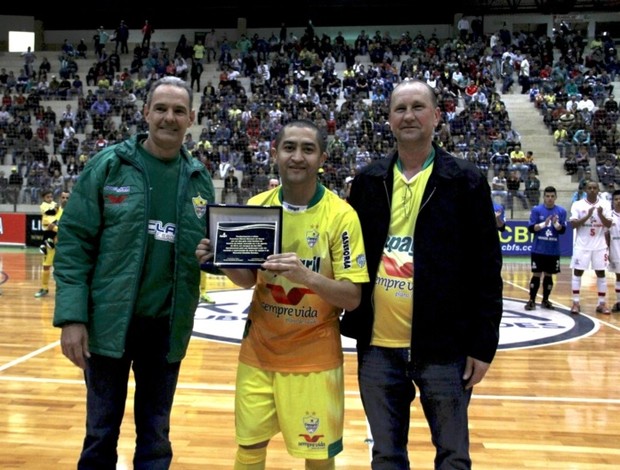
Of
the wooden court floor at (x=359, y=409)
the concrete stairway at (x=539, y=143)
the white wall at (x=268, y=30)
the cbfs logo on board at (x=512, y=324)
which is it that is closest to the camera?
the wooden court floor at (x=359, y=409)

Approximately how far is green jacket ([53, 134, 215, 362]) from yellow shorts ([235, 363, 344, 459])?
0.39 m

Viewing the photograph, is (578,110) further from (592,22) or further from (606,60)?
(592,22)

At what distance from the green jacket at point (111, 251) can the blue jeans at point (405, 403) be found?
2.66 feet

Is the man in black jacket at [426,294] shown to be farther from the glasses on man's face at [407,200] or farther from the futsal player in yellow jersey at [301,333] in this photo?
the futsal player in yellow jersey at [301,333]

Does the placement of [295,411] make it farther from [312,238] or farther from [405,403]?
[312,238]

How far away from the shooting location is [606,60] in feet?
80.1

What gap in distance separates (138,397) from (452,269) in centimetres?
140

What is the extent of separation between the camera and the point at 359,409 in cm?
459

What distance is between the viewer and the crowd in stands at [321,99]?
58.5 ft

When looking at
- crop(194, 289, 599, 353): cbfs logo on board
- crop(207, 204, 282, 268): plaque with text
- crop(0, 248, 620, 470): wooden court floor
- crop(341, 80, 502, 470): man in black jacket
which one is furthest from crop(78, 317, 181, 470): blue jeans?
crop(194, 289, 599, 353): cbfs logo on board

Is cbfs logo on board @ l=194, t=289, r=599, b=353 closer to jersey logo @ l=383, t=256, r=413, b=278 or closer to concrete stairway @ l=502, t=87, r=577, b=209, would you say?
jersey logo @ l=383, t=256, r=413, b=278

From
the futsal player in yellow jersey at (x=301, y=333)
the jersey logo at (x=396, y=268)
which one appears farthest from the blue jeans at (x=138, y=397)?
the jersey logo at (x=396, y=268)

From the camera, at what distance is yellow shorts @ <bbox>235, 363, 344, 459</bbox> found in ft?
8.23

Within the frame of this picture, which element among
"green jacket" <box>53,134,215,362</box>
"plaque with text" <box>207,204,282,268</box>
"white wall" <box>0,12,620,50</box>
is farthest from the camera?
"white wall" <box>0,12,620,50</box>
